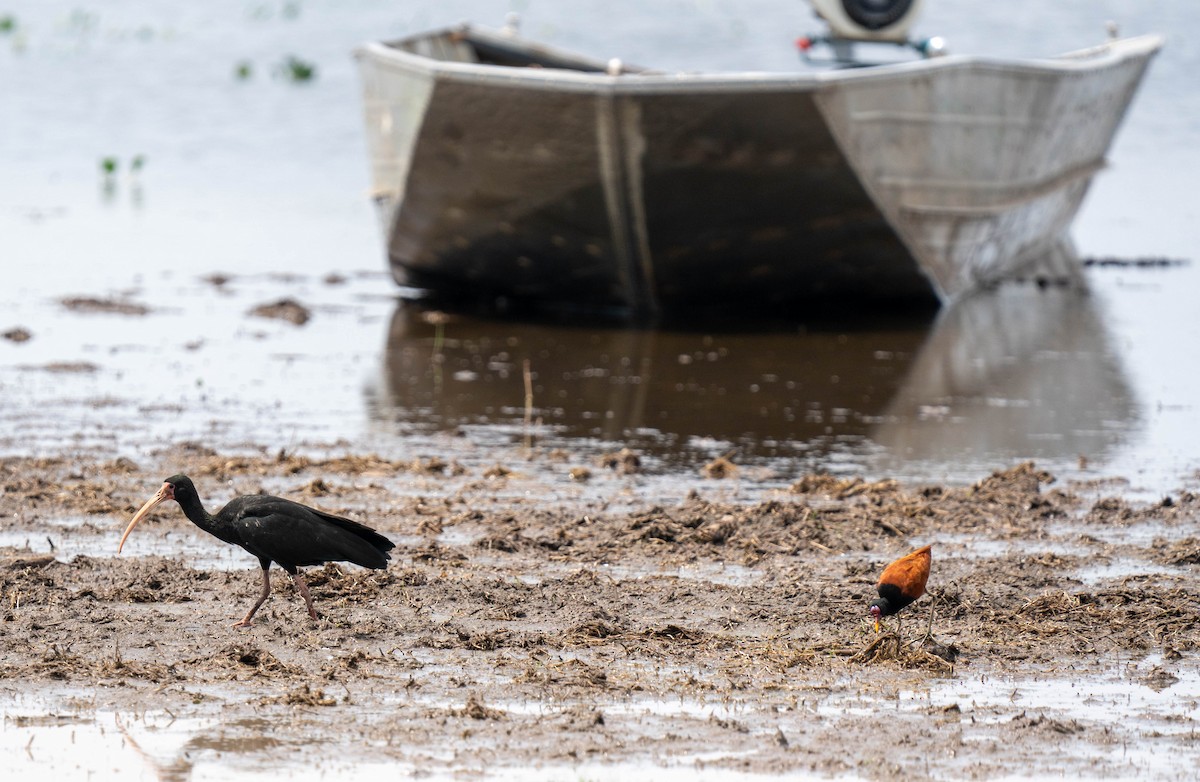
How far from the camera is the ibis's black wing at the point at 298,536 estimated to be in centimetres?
602

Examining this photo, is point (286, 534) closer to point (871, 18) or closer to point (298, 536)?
point (298, 536)

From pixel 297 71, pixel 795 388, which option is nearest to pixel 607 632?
pixel 795 388

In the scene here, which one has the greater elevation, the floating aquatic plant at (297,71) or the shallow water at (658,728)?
the shallow water at (658,728)

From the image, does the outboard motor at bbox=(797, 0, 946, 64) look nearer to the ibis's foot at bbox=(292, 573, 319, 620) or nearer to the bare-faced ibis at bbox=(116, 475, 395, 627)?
the bare-faced ibis at bbox=(116, 475, 395, 627)

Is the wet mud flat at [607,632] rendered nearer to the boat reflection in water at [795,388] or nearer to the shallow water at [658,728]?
the shallow water at [658,728]

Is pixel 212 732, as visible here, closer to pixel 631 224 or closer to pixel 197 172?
pixel 631 224

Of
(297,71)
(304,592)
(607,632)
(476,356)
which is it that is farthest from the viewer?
(297,71)

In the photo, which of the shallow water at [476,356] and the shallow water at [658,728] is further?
the shallow water at [476,356]

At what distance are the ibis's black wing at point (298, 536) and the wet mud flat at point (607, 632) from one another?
0.25 m

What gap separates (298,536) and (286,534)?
45mm

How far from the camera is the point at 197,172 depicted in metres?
22.4

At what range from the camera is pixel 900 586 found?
588 cm

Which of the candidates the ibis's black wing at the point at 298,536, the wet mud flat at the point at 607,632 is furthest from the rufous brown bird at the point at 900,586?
the ibis's black wing at the point at 298,536

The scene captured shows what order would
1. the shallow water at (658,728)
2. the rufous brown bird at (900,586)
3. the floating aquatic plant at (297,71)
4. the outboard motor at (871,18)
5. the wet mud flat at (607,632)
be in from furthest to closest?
the floating aquatic plant at (297,71) < the outboard motor at (871,18) < the rufous brown bird at (900,586) < the wet mud flat at (607,632) < the shallow water at (658,728)
